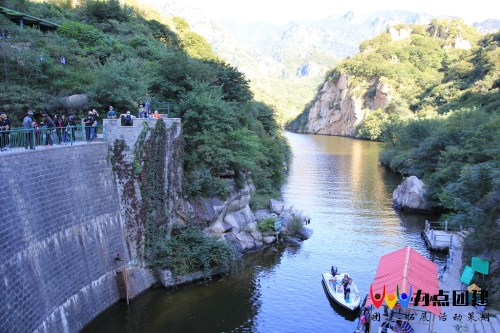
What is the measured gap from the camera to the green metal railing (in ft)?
52.5

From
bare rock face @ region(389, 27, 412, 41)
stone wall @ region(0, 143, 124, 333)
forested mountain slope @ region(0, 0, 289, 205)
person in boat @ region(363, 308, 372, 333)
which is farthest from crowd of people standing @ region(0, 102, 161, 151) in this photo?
bare rock face @ region(389, 27, 412, 41)

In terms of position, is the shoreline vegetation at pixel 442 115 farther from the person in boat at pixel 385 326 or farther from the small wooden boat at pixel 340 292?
the small wooden boat at pixel 340 292

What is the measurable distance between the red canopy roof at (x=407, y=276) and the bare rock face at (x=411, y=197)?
64.6 ft

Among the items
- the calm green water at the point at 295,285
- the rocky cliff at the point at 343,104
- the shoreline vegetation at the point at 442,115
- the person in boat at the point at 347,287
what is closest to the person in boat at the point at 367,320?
the calm green water at the point at 295,285

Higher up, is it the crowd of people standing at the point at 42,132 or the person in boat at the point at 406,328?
the crowd of people standing at the point at 42,132

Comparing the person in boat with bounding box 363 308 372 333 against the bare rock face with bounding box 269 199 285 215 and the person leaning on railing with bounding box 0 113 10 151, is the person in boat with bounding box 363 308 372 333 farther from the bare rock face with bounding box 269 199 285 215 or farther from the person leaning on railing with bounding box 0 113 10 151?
the bare rock face with bounding box 269 199 285 215

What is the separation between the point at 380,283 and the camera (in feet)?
62.5

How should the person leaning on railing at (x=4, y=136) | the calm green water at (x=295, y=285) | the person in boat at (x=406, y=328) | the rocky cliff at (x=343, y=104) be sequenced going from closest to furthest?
the person leaning on railing at (x=4, y=136) < the person in boat at (x=406, y=328) < the calm green water at (x=295, y=285) < the rocky cliff at (x=343, y=104)

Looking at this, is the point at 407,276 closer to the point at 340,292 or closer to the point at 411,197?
the point at 340,292

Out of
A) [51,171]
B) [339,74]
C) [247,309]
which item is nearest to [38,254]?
[51,171]

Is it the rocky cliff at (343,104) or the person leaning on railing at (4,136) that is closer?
the person leaning on railing at (4,136)

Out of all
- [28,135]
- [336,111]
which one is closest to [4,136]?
[28,135]

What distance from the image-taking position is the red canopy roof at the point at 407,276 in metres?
18.0

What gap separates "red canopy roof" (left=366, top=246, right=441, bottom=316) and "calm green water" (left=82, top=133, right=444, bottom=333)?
8.44 ft
